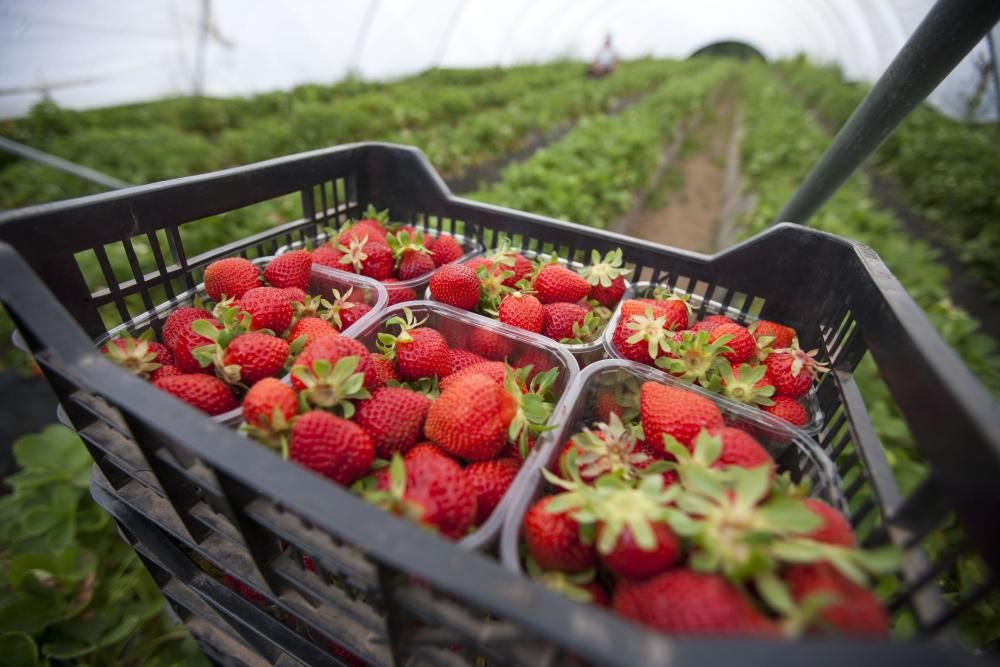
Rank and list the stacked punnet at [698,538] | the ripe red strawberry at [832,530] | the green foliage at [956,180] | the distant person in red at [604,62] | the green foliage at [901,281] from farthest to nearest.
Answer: the distant person in red at [604,62], the green foliage at [956,180], the green foliage at [901,281], the ripe red strawberry at [832,530], the stacked punnet at [698,538]

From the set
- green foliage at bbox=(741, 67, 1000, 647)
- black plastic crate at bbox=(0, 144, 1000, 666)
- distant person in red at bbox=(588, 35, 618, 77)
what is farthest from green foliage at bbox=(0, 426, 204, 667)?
distant person in red at bbox=(588, 35, 618, 77)

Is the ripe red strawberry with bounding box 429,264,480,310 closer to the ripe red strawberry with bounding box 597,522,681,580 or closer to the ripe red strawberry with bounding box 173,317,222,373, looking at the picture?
the ripe red strawberry with bounding box 173,317,222,373

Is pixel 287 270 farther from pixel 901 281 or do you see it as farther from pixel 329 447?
pixel 901 281

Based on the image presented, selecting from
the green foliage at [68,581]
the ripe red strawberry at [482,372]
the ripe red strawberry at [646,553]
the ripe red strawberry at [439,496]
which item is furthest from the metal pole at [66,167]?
the ripe red strawberry at [646,553]

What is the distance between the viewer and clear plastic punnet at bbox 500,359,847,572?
0.77 meters

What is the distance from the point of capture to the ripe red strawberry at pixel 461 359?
3.64 feet

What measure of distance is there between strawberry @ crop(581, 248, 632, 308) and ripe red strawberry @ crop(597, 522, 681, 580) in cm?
73

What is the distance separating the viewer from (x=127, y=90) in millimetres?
7211

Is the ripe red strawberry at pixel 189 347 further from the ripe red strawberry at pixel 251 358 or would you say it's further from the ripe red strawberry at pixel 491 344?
the ripe red strawberry at pixel 491 344

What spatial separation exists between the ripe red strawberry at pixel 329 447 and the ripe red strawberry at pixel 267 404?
0.04m

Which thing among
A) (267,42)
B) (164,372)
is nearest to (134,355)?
(164,372)

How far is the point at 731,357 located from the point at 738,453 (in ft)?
1.12

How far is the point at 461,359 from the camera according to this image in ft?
3.67

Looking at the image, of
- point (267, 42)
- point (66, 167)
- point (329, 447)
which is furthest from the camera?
point (267, 42)
